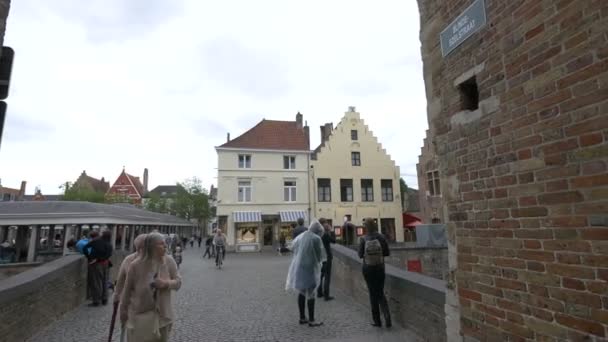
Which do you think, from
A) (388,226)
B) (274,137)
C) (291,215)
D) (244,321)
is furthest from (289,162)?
(244,321)

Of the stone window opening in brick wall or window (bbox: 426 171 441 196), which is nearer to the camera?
the stone window opening in brick wall

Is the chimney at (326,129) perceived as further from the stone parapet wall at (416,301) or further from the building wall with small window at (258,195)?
the stone parapet wall at (416,301)

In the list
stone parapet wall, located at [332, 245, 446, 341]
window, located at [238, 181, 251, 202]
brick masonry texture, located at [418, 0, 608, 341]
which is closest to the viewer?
brick masonry texture, located at [418, 0, 608, 341]

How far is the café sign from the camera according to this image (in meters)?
2.76

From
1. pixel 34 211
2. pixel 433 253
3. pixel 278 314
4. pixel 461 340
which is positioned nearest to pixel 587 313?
pixel 461 340

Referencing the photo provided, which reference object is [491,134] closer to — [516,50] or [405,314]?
[516,50]

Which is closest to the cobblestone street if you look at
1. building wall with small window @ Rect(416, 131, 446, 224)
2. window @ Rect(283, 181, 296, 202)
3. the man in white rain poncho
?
the man in white rain poncho

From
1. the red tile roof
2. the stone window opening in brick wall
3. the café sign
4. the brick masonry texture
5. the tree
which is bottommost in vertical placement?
the brick masonry texture

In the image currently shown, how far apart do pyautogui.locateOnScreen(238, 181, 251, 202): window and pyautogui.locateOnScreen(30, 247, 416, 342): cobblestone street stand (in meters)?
18.3

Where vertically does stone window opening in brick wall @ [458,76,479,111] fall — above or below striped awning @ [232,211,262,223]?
above

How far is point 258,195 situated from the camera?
2722 centimetres

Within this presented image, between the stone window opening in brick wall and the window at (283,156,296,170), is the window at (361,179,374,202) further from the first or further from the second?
the stone window opening in brick wall

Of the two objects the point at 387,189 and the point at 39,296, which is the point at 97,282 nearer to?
the point at 39,296

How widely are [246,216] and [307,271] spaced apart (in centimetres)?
2147
